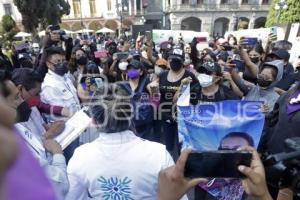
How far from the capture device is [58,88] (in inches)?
144

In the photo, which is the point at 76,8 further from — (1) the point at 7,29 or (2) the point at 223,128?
(2) the point at 223,128

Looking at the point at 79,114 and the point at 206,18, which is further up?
the point at 79,114

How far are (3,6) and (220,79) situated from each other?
5226 centimetres

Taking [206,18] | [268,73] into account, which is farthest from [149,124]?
[206,18]

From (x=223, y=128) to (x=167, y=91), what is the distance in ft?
6.51

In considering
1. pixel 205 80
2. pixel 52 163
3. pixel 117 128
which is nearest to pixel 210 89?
pixel 205 80

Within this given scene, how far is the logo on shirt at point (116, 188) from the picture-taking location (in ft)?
5.57

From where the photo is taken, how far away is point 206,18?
46.0 metres

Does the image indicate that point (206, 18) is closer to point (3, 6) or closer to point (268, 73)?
point (3, 6)

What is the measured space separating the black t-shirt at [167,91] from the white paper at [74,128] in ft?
5.62

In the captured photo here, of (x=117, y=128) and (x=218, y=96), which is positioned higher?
(x=117, y=128)

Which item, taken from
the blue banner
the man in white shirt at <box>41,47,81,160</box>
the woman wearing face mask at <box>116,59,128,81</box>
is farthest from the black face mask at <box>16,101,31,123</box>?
the woman wearing face mask at <box>116,59,128,81</box>

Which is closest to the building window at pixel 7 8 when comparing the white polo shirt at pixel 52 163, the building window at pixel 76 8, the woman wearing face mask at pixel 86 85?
the building window at pixel 76 8

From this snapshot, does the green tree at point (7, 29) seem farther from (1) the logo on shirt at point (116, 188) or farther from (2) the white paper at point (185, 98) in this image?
(1) the logo on shirt at point (116, 188)
